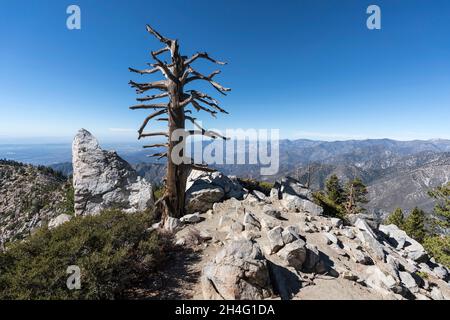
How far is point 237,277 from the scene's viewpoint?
5957mm

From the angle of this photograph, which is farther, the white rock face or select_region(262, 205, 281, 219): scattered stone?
the white rock face

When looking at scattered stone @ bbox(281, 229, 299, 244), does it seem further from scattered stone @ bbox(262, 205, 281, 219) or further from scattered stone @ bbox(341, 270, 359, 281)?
scattered stone @ bbox(262, 205, 281, 219)

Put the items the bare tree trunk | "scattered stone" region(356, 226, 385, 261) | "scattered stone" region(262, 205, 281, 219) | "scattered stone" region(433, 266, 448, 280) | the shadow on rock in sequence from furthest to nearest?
"scattered stone" region(433, 266, 448, 280) < "scattered stone" region(262, 205, 281, 219) < the bare tree trunk < "scattered stone" region(356, 226, 385, 261) < the shadow on rock

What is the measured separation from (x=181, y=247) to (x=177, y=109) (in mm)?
6508

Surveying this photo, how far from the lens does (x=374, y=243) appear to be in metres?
10.9

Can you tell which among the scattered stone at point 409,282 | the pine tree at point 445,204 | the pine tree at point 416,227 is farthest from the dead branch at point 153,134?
the pine tree at point 416,227

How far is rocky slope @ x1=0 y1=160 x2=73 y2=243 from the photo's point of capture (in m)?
47.8

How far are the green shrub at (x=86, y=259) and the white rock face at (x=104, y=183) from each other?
4773 mm

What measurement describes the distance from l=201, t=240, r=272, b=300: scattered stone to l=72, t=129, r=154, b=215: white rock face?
7.02 meters

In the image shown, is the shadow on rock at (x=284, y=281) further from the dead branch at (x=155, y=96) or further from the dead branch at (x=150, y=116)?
the dead branch at (x=155, y=96)

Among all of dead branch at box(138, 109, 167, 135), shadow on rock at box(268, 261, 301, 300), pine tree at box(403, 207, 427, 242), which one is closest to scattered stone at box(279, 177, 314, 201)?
shadow on rock at box(268, 261, 301, 300)

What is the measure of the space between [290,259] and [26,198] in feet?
252

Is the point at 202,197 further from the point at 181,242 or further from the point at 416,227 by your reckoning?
the point at 416,227
